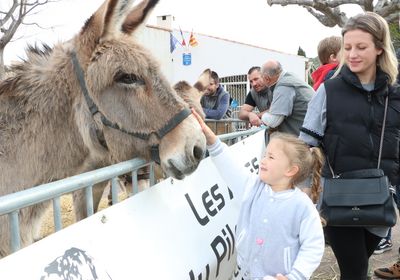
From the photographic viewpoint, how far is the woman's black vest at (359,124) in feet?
8.04

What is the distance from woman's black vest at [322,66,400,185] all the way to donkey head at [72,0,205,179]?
862mm

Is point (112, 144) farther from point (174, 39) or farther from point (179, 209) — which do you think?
point (174, 39)

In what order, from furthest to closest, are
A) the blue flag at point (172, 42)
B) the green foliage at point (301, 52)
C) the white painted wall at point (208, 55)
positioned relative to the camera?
the green foliage at point (301, 52) < the blue flag at point (172, 42) < the white painted wall at point (208, 55)

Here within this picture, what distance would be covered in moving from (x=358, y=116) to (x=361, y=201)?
474mm

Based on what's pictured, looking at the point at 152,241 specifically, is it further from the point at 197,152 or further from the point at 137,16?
the point at 137,16

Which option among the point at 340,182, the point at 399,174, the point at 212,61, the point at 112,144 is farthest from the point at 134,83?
the point at 212,61

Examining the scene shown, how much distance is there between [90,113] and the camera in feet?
7.55

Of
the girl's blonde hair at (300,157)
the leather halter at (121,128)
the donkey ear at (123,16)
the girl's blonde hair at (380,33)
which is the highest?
the donkey ear at (123,16)

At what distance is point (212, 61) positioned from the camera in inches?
945

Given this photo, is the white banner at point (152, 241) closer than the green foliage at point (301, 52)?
Yes

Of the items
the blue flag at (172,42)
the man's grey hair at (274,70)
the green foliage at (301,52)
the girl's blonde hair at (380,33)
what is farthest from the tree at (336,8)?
the green foliage at (301,52)

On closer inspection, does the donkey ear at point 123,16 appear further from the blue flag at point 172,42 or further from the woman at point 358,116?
the blue flag at point 172,42

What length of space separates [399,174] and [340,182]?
0.51 metres

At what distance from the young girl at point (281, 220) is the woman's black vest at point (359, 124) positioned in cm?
25
